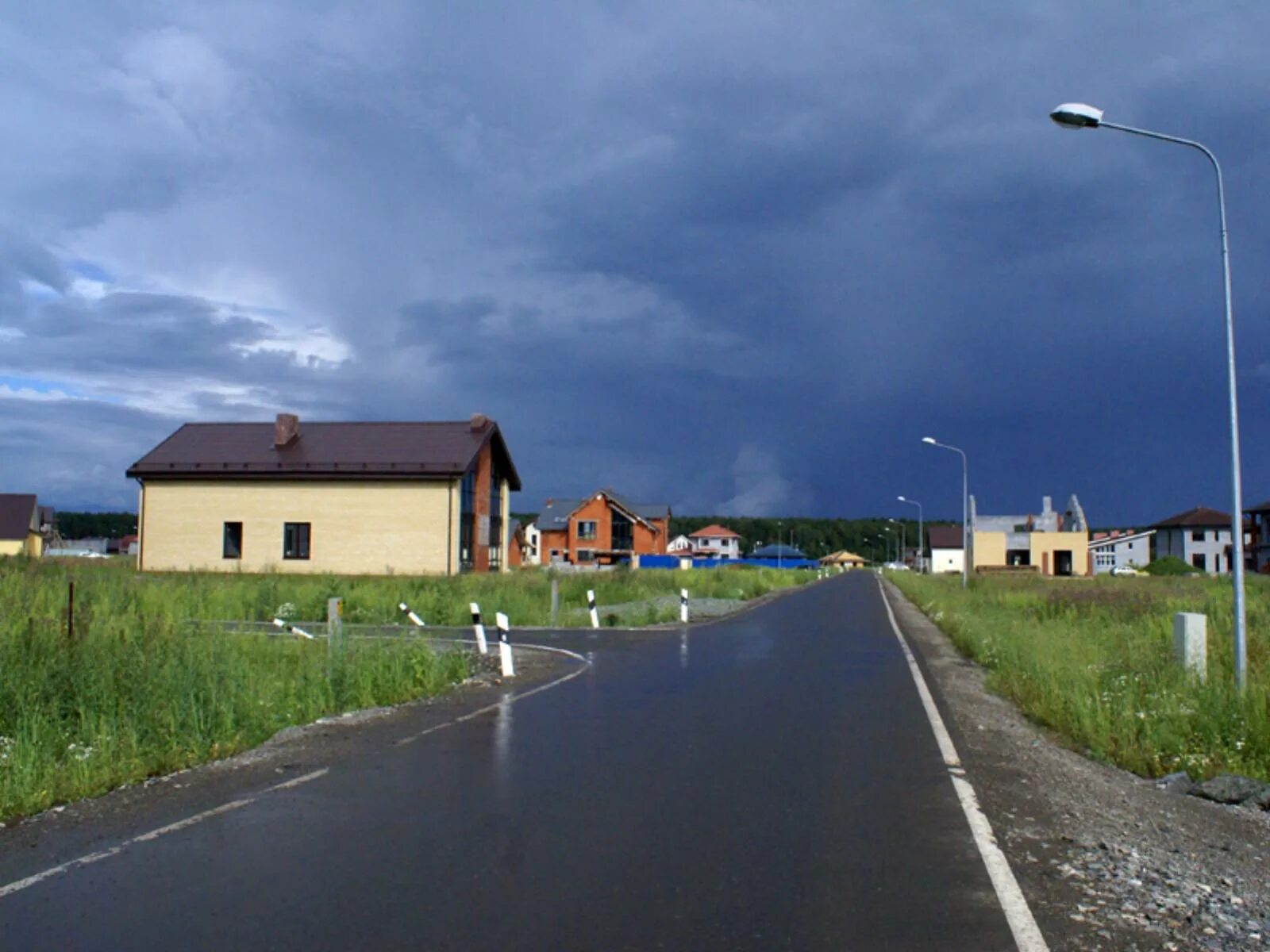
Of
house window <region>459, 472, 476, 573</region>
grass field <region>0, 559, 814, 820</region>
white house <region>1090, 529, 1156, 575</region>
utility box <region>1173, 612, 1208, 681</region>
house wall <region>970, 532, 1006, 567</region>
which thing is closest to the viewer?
grass field <region>0, 559, 814, 820</region>

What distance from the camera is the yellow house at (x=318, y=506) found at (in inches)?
1905

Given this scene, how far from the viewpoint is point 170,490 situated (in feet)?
165

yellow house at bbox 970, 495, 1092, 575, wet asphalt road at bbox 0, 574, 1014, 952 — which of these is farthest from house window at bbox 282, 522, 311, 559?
yellow house at bbox 970, 495, 1092, 575

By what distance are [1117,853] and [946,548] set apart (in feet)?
475

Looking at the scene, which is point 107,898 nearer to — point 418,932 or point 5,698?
point 418,932

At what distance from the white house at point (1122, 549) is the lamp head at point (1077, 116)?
12465 cm

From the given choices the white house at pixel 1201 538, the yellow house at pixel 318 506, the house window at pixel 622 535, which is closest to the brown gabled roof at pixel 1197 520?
the white house at pixel 1201 538

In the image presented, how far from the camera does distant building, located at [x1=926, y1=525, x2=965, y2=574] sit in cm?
14025

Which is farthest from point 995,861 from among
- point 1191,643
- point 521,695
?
point 521,695

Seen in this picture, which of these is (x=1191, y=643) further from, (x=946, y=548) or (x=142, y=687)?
(x=946, y=548)

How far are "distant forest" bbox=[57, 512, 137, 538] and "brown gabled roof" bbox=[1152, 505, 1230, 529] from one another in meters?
144

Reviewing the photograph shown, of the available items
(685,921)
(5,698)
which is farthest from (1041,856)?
(5,698)

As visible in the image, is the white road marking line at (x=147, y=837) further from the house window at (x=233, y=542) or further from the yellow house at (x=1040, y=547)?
the yellow house at (x=1040, y=547)

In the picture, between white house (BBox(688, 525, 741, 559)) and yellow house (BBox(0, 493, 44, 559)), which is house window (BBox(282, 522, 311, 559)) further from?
white house (BBox(688, 525, 741, 559))
